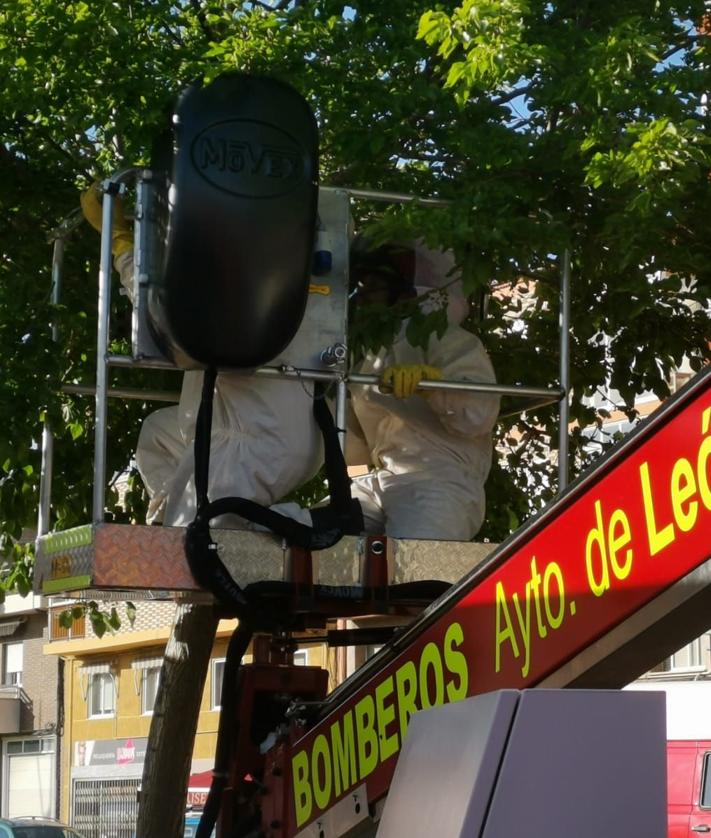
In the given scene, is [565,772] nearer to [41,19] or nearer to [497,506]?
[41,19]

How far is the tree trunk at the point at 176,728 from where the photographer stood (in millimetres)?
8500

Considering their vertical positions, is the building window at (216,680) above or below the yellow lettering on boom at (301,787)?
above

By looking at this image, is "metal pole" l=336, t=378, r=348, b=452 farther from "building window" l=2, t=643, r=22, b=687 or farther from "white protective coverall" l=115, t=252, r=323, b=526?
"building window" l=2, t=643, r=22, b=687

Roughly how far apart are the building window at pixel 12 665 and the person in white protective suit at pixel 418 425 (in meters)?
33.9

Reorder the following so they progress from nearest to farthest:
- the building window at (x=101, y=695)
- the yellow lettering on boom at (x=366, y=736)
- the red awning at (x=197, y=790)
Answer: the yellow lettering on boom at (x=366, y=736)
the red awning at (x=197, y=790)
the building window at (x=101, y=695)

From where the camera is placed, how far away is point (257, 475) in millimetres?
4895

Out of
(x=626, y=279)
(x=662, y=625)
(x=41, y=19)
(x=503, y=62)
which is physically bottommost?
(x=662, y=625)

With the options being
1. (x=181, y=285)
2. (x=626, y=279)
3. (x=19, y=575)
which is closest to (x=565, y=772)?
(x=181, y=285)

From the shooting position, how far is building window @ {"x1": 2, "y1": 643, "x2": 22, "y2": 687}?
38.4 m

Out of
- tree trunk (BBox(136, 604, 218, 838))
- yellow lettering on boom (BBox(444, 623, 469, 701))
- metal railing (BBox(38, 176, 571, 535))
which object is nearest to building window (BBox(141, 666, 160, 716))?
tree trunk (BBox(136, 604, 218, 838))

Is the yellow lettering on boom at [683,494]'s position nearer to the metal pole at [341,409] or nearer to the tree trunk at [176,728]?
the metal pole at [341,409]

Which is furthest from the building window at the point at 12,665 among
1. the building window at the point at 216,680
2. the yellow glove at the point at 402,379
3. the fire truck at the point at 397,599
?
the yellow glove at the point at 402,379

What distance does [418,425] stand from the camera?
5688mm

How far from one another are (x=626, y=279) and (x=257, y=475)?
243 centimetres
